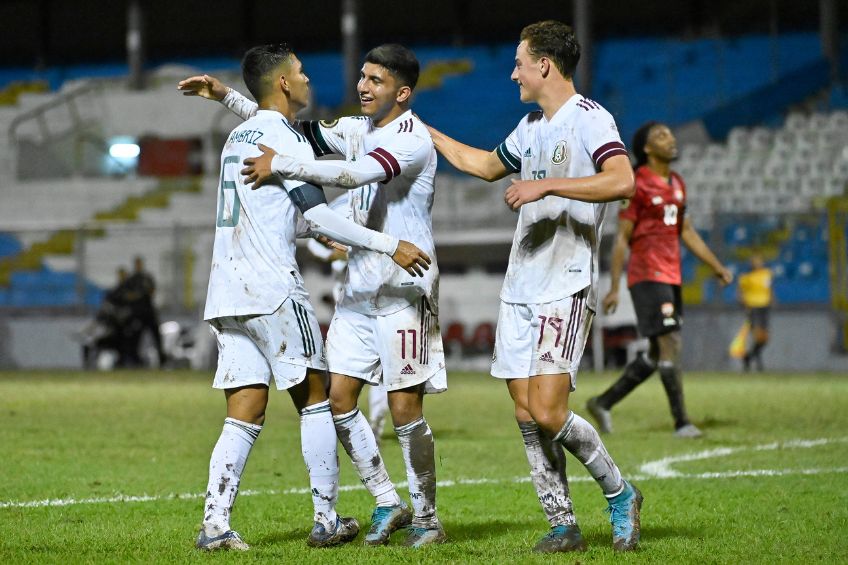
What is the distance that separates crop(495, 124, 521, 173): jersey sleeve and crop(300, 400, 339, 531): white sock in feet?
4.51

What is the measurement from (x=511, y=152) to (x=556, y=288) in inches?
27.4

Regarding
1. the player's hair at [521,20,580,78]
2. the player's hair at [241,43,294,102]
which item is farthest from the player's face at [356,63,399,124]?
the player's hair at [521,20,580,78]

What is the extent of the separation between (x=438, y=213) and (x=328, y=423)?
21.1 meters

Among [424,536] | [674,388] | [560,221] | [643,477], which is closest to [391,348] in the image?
[424,536]

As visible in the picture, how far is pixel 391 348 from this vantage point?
5875 mm

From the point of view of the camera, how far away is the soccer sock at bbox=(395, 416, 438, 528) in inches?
229

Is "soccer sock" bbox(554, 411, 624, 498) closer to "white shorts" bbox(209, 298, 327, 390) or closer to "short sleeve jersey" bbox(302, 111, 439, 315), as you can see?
"short sleeve jersey" bbox(302, 111, 439, 315)

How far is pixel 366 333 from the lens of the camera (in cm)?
595

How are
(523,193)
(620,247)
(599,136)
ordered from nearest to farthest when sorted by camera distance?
(523,193)
(599,136)
(620,247)

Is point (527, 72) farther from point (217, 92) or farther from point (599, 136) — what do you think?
point (217, 92)

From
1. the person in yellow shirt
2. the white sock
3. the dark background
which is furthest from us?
the dark background

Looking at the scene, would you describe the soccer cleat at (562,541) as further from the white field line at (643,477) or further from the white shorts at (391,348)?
the white field line at (643,477)

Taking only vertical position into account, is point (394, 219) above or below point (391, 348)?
above

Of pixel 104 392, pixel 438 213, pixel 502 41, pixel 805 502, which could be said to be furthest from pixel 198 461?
pixel 502 41
